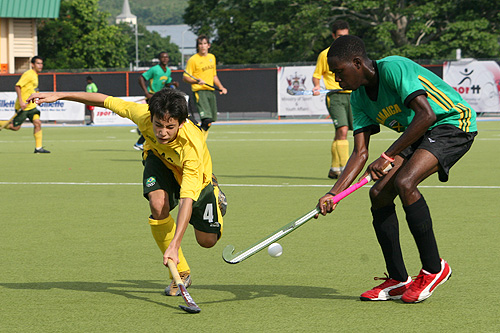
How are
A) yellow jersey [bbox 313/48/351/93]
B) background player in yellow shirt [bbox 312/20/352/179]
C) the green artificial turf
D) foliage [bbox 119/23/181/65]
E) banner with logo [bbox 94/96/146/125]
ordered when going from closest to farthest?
1. the green artificial turf
2. background player in yellow shirt [bbox 312/20/352/179]
3. yellow jersey [bbox 313/48/351/93]
4. banner with logo [bbox 94/96/146/125]
5. foliage [bbox 119/23/181/65]

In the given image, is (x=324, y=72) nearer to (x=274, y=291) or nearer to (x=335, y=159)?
(x=335, y=159)

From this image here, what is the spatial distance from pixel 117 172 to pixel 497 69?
62.2ft

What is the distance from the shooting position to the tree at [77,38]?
60000mm

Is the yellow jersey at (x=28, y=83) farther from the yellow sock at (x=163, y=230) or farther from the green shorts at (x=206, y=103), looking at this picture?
the yellow sock at (x=163, y=230)

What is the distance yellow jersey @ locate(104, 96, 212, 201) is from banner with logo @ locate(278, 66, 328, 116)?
81.1 feet

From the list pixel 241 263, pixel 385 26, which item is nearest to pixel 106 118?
pixel 385 26

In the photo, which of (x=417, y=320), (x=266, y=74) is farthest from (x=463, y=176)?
(x=266, y=74)

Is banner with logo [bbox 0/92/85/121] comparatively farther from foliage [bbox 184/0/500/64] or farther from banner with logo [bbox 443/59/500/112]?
foliage [bbox 184/0/500/64]

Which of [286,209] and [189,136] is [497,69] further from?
[189,136]

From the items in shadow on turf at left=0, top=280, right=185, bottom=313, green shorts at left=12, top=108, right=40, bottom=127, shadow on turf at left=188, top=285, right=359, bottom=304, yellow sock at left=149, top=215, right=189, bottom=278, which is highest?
yellow sock at left=149, top=215, right=189, bottom=278

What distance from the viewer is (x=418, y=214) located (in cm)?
507

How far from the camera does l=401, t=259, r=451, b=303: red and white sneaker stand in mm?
5082

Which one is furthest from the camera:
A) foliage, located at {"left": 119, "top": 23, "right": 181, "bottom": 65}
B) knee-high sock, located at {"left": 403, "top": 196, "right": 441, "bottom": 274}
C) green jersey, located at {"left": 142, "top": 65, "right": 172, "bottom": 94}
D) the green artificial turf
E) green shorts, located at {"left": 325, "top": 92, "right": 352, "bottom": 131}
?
foliage, located at {"left": 119, "top": 23, "right": 181, "bottom": 65}

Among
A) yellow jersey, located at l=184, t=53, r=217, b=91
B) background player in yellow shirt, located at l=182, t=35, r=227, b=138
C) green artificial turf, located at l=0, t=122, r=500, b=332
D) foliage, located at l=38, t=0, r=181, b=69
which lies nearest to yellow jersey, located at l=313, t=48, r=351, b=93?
green artificial turf, located at l=0, t=122, r=500, b=332
